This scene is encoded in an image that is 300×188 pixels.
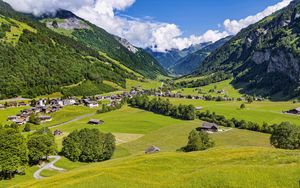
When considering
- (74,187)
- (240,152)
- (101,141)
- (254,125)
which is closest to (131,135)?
(101,141)

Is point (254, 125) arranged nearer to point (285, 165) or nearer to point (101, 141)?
point (101, 141)

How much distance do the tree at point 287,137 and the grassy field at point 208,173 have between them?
54553mm

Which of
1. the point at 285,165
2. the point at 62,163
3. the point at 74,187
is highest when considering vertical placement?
the point at 285,165

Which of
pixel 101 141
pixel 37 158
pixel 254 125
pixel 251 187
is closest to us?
pixel 251 187

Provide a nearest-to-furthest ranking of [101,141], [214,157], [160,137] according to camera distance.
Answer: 1. [214,157]
2. [101,141]
3. [160,137]

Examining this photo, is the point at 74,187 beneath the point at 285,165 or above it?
beneath

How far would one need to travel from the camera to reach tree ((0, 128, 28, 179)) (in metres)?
107

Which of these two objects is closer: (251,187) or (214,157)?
(251,187)

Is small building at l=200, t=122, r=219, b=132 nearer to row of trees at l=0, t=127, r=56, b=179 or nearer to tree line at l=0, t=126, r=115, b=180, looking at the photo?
tree line at l=0, t=126, r=115, b=180

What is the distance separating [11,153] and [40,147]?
16445mm

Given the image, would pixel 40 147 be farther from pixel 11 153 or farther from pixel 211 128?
pixel 211 128

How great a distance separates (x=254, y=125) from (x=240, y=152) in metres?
118

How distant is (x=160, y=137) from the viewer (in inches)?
7072

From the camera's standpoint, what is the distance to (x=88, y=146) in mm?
140500
